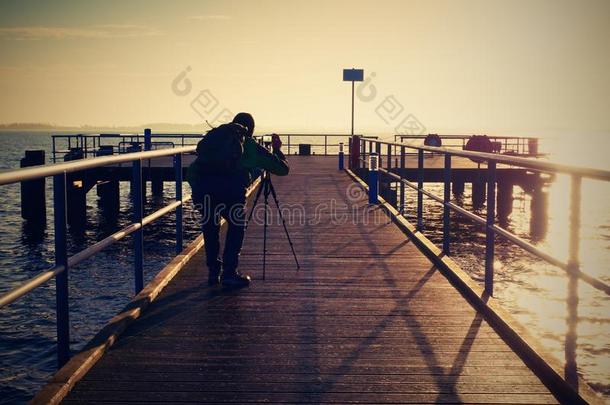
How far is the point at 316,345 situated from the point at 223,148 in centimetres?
213

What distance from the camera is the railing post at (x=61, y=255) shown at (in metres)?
4.01

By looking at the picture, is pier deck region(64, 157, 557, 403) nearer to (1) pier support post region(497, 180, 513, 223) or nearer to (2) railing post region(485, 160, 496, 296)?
(2) railing post region(485, 160, 496, 296)

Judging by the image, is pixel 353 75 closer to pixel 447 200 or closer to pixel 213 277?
pixel 447 200

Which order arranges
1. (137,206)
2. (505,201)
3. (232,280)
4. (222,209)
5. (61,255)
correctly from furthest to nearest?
1. (505,201)
2. (232,280)
3. (222,209)
4. (137,206)
5. (61,255)

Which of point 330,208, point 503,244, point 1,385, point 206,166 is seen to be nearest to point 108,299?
point 1,385

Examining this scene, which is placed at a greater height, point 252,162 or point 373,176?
point 252,162

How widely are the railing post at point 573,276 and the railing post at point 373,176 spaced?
964 cm

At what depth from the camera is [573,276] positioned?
379cm

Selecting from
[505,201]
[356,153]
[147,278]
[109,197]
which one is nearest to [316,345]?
[147,278]

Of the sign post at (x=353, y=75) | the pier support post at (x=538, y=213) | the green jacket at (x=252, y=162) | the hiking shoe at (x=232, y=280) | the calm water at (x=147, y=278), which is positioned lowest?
the calm water at (x=147, y=278)

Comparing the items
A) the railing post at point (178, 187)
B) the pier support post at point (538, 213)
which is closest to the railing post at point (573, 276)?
the railing post at point (178, 187)

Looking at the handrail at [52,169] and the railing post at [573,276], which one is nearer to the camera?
the handrail at [52,169]

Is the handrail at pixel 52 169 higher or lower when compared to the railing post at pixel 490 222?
higher

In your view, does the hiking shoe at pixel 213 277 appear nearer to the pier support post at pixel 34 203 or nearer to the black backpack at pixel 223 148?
the black backpack at pixel 223 148
